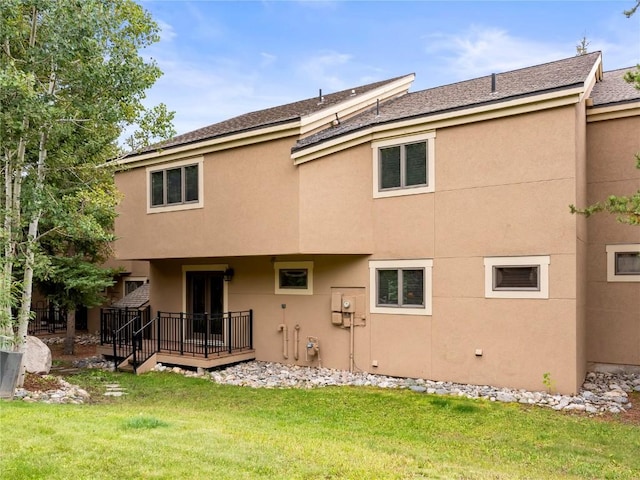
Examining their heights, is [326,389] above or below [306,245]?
below

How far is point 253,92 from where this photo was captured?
80.1 ft

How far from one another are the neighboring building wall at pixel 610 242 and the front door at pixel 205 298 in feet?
28.3

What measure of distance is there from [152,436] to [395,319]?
239 inches

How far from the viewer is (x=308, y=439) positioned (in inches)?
223

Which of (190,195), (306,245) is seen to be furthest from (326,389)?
(190,195)

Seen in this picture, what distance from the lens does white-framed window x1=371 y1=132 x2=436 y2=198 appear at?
10.0 metres

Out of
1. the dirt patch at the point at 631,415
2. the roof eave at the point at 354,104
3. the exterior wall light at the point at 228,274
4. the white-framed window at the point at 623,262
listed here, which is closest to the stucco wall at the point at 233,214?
the roof eave at the point at 354,104

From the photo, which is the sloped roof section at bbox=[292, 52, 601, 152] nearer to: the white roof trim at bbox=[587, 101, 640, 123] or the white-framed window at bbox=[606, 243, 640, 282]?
the white roof trim at bbox=[587, 101, 640, 123]

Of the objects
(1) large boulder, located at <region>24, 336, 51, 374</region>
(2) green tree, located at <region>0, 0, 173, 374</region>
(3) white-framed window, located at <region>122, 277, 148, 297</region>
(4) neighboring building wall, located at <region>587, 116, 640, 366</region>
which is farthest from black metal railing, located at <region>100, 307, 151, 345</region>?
(4) neighboring building wall, located at <region>587, 116, 640, 366</region>

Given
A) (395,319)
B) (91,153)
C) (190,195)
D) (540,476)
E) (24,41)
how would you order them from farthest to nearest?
(190,195), (395,319), (91,153), (24,41), (540,476)

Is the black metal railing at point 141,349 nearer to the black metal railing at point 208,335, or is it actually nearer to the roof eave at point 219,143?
the black metal railing at point 208,335

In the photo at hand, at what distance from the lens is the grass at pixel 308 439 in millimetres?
4348

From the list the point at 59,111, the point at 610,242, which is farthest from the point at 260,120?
the point at 610,242

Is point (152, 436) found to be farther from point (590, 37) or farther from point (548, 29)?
point (590, 37)
